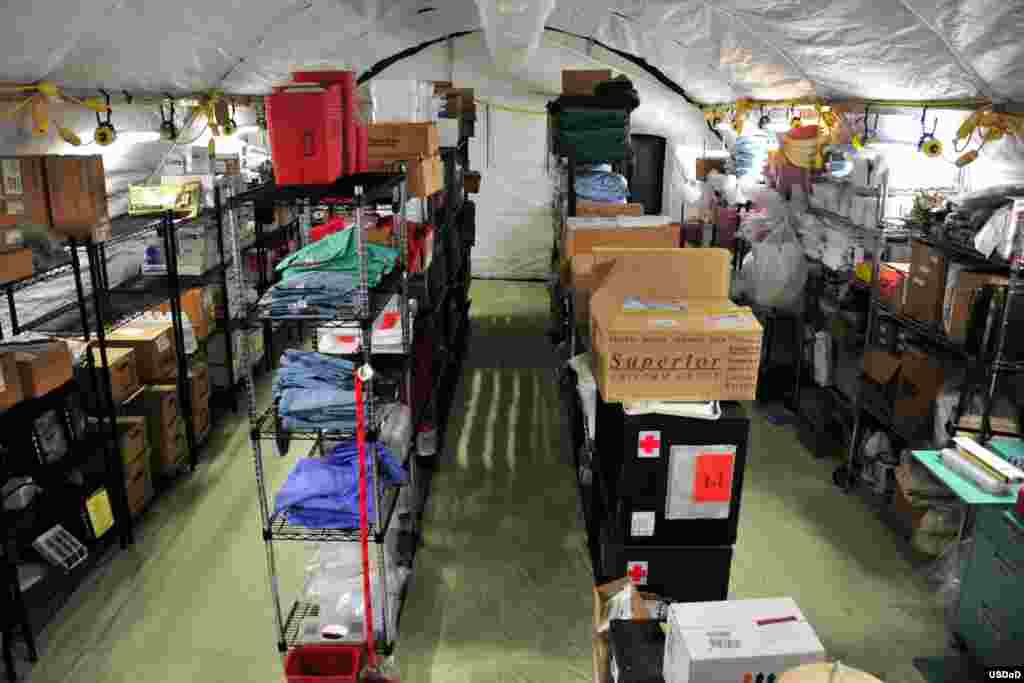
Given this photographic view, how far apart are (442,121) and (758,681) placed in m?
4.63

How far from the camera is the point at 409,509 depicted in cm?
407

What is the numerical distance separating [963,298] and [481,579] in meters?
2.83

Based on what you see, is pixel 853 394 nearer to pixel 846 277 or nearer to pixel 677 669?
pixel 846 277

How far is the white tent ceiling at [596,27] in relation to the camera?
3.21 m

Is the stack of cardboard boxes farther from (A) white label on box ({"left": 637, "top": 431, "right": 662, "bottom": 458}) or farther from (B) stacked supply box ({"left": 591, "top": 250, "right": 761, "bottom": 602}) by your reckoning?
(A) white label on box ({"left": 637, "top": 431, "right": 662, "bottom": 458})

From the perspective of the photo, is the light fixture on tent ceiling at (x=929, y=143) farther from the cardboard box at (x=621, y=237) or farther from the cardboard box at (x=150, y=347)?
the cardboard box at (x=150, y=347)

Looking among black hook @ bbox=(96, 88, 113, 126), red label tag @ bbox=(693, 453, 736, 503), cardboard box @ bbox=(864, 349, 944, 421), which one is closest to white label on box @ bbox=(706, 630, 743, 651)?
red label tag @ bbox=(693, 453, 736, 503)

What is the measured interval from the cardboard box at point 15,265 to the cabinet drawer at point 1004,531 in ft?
13.6

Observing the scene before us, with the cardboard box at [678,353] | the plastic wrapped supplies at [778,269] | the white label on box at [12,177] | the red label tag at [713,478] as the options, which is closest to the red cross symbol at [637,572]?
the red label tag at [713,478]

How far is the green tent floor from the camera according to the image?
3330 millimetres

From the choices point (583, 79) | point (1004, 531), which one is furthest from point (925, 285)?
point (583, 79)

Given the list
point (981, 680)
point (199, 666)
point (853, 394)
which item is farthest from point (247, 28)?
point (981, 680)

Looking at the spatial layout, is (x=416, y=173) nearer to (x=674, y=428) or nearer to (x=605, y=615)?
(x=674, y=428)

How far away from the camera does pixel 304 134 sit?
9.23ft
